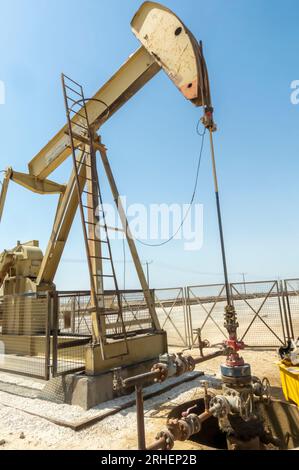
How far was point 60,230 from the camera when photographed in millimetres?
6426

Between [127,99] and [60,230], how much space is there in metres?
2.95

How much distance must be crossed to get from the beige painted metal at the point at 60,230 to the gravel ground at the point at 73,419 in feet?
7.22

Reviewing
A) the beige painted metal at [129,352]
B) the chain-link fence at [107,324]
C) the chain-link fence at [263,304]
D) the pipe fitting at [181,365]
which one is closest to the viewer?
the pipe fitting at [181,365]

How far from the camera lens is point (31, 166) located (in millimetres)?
7785

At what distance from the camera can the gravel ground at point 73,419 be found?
324cm

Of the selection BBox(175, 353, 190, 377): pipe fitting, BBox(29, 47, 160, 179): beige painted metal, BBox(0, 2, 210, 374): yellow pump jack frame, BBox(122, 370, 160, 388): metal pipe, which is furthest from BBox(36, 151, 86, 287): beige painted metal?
BBox(122, 370, 160, 388): metal pipe

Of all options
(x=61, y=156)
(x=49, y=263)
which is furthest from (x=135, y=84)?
(x=49, y=263)

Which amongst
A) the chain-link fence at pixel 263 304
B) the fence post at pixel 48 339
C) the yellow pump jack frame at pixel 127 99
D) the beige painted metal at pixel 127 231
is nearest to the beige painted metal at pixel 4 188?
the yellow pump jack frame at pixel 127 99

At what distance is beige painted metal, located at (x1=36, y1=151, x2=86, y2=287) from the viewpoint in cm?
621

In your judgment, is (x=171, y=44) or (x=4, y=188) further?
(x=4, y=188)

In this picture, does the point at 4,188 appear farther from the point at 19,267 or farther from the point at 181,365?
the point at 181,365

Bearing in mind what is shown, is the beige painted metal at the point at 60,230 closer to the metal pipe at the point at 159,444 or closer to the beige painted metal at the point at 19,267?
the beige painted metal at the point at 19,267

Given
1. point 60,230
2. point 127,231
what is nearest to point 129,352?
point 127,231

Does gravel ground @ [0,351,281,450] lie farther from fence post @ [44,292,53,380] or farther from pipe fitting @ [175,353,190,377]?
pipe fitting @ [175,353,190,377]
